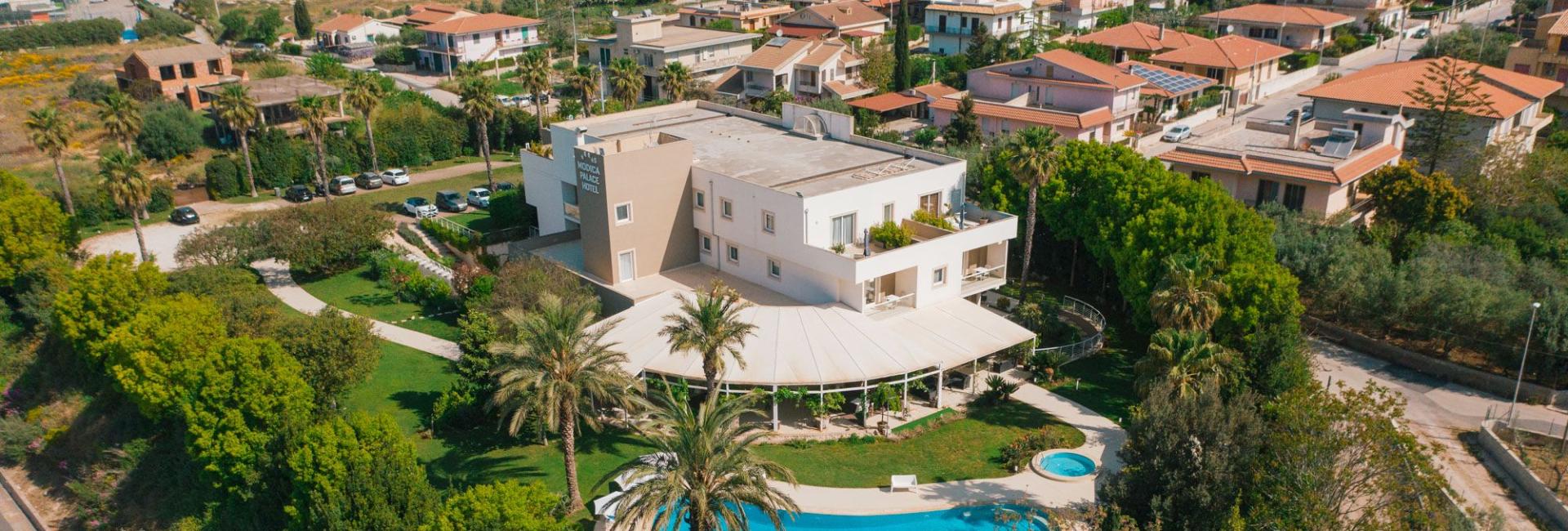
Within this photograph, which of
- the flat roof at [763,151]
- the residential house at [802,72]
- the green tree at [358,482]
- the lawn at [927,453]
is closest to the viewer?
the green tree at [358,482]

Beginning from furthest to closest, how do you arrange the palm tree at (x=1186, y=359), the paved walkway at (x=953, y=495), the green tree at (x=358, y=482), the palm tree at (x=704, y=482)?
the palm tree at (x=1186, y=359) → the paved walkway at (x=953, y=495) → the green tree at (x=358, y=482) → the palm tree at (x=704, y=482)

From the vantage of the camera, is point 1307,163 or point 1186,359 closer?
point 1186,359

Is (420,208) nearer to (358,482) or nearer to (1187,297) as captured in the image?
(358,482)

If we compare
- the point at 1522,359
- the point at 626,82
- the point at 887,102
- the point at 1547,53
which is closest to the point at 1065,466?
the point at 1522,359

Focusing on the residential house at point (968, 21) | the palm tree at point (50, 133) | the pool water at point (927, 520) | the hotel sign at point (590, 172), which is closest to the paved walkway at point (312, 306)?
the hotel sign at point (590, 172)

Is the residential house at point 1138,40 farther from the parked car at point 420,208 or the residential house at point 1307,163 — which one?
the parked car at point 420,208

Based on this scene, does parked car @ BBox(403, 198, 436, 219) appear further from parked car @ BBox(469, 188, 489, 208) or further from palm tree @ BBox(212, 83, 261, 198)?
palm tree @ BBox(212, 83, 261, 198)

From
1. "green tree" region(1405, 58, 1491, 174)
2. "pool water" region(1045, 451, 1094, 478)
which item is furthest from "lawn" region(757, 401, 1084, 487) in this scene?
"green tree" region(1405, 58, 1491, 174)
